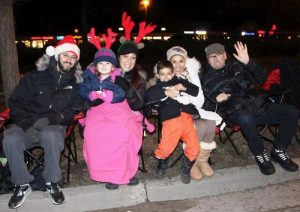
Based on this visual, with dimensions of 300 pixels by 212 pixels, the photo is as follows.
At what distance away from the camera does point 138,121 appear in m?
4.66

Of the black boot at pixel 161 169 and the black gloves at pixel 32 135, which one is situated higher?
the black gloves at pixel 32 135

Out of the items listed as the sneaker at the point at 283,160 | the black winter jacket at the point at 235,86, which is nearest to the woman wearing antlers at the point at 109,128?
the black winter jacket at the point at 235,86

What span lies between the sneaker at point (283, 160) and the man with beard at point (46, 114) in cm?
243

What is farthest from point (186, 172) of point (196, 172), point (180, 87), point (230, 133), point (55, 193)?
point (55, 193)

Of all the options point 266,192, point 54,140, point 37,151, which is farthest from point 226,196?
point 37,151

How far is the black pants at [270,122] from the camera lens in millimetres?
4598

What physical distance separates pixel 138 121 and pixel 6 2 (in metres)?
2.57

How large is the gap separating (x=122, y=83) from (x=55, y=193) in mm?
1429

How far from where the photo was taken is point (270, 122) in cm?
490

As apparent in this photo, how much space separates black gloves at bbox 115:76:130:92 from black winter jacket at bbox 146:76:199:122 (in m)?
0.26

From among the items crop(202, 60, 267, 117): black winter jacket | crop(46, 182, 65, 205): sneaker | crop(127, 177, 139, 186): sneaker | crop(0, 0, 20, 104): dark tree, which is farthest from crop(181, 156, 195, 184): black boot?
crop(0, 0, 20, 104): dark tree

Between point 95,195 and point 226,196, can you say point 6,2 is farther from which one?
point 226,196

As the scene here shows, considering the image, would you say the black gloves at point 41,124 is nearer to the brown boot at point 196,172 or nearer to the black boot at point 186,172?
the black boot at point 186,172

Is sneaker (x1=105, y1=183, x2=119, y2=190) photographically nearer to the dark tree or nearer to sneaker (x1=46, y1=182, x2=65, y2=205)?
sneaker (x1=46, y1=182, x2=65, y2=205)
